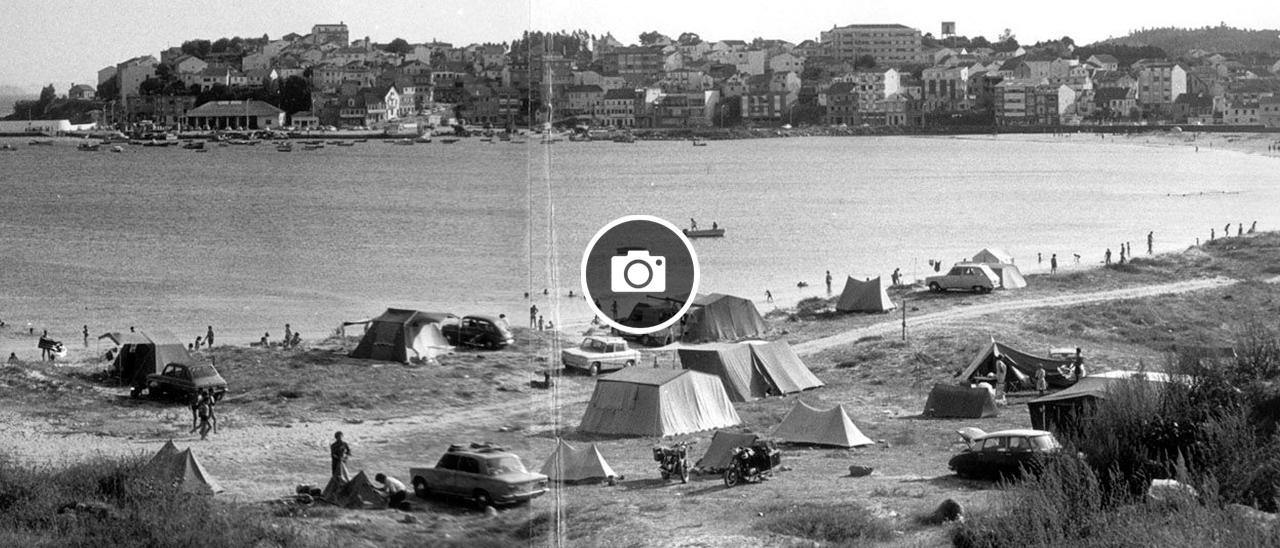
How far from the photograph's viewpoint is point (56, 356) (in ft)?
30.2

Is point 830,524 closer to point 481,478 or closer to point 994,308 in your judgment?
point 481,478

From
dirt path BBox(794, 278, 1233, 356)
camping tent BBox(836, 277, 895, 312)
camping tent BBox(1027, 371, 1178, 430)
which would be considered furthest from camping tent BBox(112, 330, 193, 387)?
camping tent BBox(836, 277, 895, 312)

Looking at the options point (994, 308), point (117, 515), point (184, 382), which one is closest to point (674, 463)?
point (117, 515)

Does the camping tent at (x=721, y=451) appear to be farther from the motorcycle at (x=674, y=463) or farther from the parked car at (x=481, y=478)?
the parked car at (x=481, y=478)

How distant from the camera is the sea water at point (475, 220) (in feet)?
43.2

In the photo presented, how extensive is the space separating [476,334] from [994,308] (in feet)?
12.5

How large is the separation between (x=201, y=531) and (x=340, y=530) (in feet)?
1.63

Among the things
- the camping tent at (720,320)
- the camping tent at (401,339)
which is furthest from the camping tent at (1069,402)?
the camping tent at (401,339)

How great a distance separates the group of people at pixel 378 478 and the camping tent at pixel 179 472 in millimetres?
397

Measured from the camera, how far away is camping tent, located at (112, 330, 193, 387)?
7395mm

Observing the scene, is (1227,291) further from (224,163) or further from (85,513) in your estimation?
(224,163)
